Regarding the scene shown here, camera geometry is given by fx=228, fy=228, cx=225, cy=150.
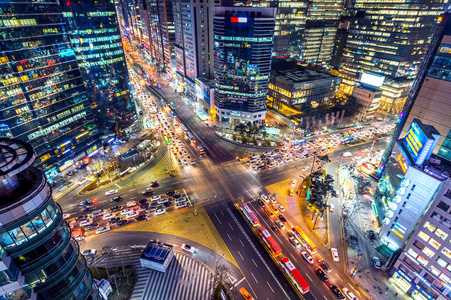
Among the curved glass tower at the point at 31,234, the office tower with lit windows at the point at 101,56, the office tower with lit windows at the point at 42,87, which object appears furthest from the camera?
the office tower with lit windows at the point at 101,56

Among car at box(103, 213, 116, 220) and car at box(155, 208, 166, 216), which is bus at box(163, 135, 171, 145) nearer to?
car at box(155, 208, 166, 216)

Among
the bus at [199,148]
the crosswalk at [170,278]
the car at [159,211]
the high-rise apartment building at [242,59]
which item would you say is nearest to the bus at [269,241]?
the crosswalk at [170,278]

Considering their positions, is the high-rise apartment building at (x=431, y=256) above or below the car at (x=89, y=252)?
above

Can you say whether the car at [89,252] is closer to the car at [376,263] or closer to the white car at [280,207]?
the white car at [280,207]

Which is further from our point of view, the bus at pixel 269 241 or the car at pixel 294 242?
the car at pixel 294 242

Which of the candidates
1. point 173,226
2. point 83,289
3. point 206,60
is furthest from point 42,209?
point 206,60

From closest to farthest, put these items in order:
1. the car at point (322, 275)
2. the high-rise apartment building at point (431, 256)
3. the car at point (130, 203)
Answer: the high-rise apartment building at point (431, 256) → the car at point (322, 275) → the car at point (130, 203)

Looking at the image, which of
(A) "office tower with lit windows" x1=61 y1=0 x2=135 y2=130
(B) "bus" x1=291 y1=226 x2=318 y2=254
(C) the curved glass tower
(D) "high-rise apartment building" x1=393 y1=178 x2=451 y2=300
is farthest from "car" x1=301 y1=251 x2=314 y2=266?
(A) "office tower with lit windows" x1=61 y1=0 x2=135 y2=130
